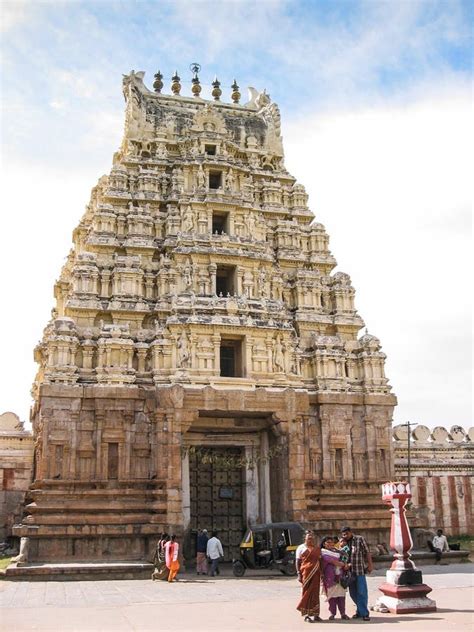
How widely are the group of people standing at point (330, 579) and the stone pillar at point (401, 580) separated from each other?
93 centimetres

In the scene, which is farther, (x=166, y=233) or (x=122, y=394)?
(x=166, y=233)

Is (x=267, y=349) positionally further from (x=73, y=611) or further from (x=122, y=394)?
(x=73, y=611)

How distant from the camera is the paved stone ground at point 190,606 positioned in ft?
42.0

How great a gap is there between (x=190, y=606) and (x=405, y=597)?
479 cm

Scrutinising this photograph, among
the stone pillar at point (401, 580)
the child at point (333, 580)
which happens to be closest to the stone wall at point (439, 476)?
the stone pillar at point (401, 580)

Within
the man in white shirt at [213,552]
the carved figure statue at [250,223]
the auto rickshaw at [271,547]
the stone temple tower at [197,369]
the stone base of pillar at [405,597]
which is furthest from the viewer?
the carved figure statue at [250,223]

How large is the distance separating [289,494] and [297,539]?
269cm

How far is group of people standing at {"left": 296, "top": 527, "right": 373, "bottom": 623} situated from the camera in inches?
531

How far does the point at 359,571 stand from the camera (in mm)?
14047

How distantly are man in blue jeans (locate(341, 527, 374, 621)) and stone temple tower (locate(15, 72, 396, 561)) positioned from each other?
1069 centimetres

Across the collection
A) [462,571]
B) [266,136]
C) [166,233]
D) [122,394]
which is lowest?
[462,571]

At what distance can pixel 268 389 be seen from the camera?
88.7 ft

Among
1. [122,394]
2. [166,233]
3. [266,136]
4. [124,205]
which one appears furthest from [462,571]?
[266,136]

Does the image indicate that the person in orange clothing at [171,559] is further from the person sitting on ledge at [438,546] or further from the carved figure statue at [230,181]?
the carved figure statue at [230,181]
